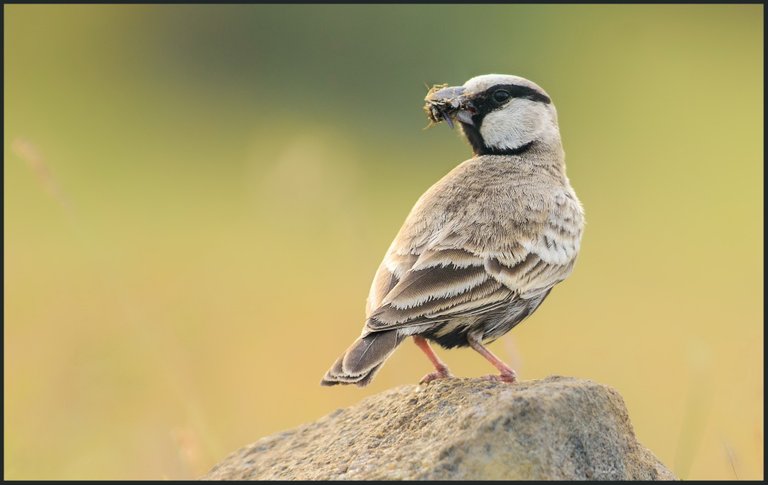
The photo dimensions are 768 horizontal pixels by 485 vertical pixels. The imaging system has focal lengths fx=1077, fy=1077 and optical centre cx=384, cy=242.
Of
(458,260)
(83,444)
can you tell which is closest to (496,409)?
(458,260)

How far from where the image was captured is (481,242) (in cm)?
635

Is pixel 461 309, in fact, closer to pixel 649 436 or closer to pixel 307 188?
pixel 307 188

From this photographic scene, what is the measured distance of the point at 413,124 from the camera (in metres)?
23.1

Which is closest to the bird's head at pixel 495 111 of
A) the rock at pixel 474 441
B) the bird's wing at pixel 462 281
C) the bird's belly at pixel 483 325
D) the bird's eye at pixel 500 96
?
the bird's eye at pixel 500 96

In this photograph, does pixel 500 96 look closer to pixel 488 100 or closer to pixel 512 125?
pixel 488 100

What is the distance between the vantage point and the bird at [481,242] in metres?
5.83

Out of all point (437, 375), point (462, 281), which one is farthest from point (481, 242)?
point (437, 375)

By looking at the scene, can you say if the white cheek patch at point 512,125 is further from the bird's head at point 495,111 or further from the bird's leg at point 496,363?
the bird's leg at point 496,363

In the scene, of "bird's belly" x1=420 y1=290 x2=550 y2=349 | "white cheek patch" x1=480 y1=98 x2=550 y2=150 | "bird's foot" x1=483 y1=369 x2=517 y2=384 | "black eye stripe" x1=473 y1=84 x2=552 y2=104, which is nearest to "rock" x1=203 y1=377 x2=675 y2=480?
"bird's foot" x1=483 y1=369 x2=517 y2=384

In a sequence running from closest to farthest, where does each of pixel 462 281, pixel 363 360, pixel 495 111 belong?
1. pixel 363 360
2. pixel 462 281
3. pixel 495 111

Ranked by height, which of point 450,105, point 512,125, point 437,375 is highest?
point 450,105

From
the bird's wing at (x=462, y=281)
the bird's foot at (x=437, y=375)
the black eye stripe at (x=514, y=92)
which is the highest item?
the black eye stripe at (x=514, y=92)

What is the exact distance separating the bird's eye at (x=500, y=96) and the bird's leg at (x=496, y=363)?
6.31 ft

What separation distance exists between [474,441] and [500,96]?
333 cm
